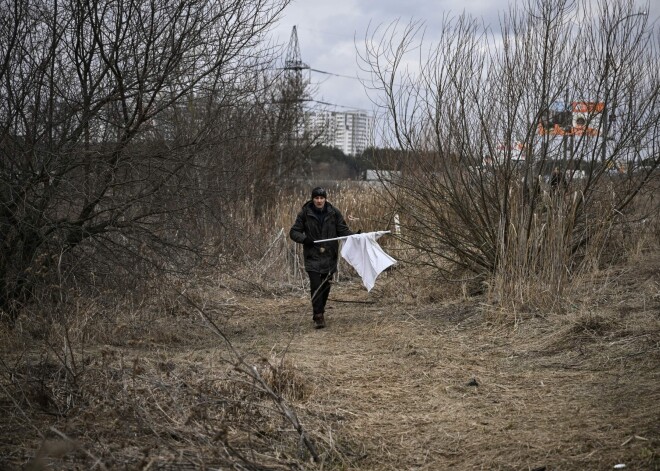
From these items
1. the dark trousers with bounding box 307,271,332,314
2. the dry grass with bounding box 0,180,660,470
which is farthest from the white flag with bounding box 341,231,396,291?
the dry grass with bounding box 0,180,660,470

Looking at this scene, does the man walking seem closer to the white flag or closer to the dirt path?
the white flag

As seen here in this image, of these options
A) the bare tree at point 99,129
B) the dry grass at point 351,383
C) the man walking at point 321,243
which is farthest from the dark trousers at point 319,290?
the bare tree at point 99,129

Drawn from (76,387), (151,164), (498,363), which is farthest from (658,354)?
(151,164)

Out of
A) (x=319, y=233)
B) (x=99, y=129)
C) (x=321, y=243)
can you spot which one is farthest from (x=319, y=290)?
(x=99, y=129)

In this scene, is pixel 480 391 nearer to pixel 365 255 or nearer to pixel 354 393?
pixel 354 393

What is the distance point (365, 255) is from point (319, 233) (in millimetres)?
597

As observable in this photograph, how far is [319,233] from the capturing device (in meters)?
9.96

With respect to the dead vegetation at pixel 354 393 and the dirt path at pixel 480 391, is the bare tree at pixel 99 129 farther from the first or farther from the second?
the dirt path at pixel 480 391

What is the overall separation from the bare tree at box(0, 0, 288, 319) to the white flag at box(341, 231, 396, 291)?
192 cm

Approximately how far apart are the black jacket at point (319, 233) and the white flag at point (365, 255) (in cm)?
16

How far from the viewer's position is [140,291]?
9.07 meters

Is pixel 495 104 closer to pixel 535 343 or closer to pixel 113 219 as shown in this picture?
pixel 535 343

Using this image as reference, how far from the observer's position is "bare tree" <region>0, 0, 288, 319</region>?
8141 millimetres

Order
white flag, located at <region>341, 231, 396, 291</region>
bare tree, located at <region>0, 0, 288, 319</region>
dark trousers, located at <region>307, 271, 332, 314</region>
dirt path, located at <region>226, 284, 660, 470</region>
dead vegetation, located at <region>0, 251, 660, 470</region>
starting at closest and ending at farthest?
1. dead vegetation, located at <region>0, 251, 660, 470</region>
2. dirt path, located at <region>226, 284, 660, 470</region>
3. bare tree, located at <region>0, 0, 288, 319</region>
4. dark trousers, located at <region>307, 271, 332, 314</region>
5. white flag, located at <region>341, 231, 396, 291</region>
